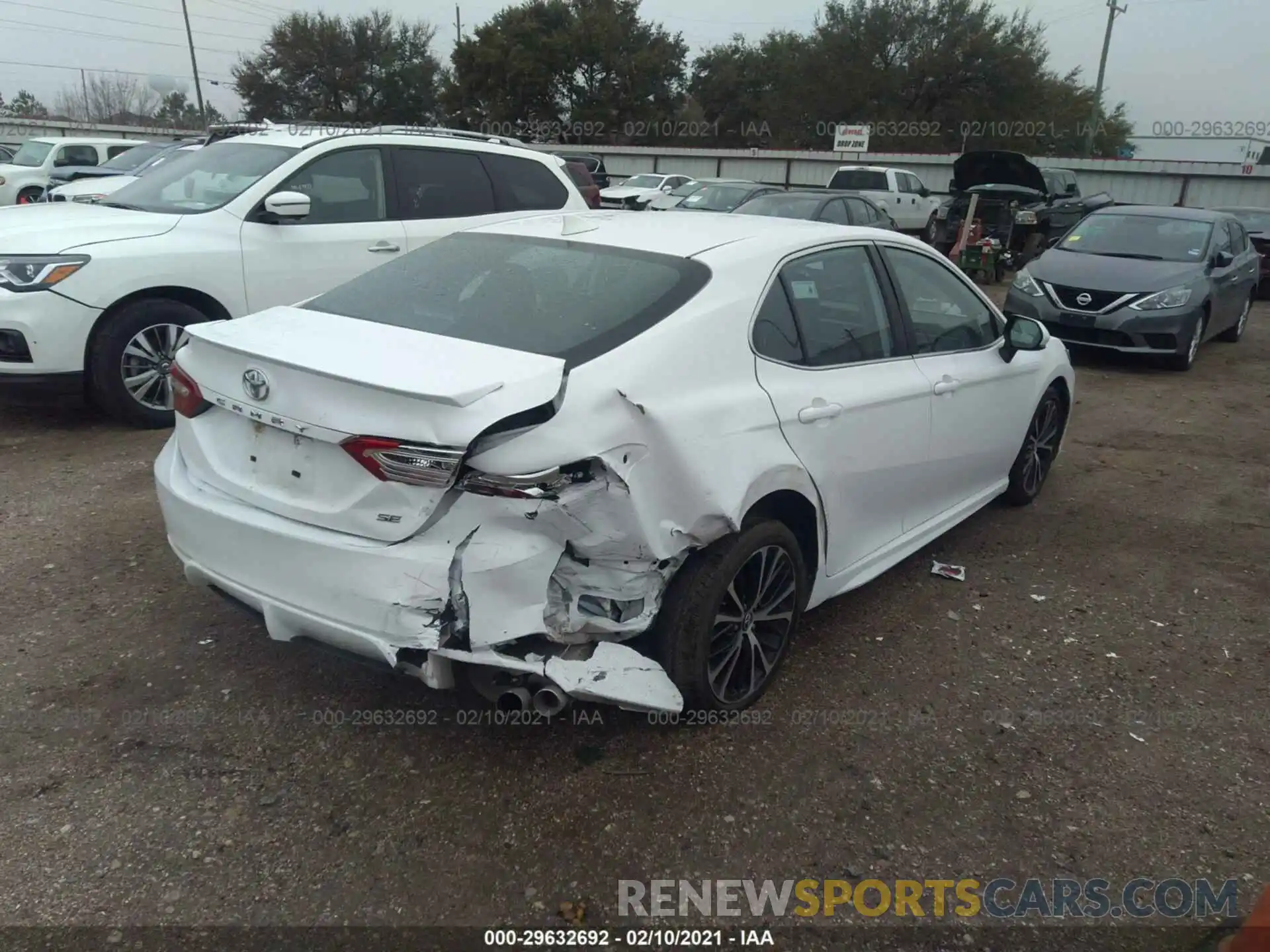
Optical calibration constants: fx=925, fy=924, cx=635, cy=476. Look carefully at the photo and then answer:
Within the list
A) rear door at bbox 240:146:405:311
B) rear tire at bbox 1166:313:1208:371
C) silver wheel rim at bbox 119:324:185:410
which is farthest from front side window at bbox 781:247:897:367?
rear tire at bbox 1166:313:1208:371

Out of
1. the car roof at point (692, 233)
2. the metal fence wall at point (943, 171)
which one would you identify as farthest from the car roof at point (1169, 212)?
the metal fence wall at point (943, 171)

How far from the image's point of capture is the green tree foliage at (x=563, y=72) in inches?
1853

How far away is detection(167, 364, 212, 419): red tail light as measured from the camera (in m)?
2.96

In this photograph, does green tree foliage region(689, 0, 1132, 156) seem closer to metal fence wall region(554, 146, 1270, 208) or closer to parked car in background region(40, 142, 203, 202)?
metal fence wall region(554, 146, 1270, 208)

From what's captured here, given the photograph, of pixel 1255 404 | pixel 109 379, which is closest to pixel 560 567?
pixel 109 379

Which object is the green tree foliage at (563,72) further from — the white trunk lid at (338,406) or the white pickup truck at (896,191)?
the white trunk lid at (338,406)

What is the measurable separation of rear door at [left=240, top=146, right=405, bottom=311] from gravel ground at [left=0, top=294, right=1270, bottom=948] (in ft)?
7.56

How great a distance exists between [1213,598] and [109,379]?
6141mm

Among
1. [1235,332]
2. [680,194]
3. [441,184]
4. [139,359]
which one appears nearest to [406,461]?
[139,359]

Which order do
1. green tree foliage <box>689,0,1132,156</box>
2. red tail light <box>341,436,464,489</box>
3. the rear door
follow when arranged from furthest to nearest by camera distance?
green tree foliage <box>689,0,1132,156</box> → the rear door → red tail light <box>341,436,464,489</box>

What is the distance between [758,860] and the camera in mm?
2584

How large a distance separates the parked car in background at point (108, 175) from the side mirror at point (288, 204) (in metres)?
5.25

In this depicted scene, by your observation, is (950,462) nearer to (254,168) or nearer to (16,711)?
(16,711)

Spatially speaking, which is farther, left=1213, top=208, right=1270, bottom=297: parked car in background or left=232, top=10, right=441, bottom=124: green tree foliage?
left=232, top=10, right=441, bottom=124: green tree foliage
